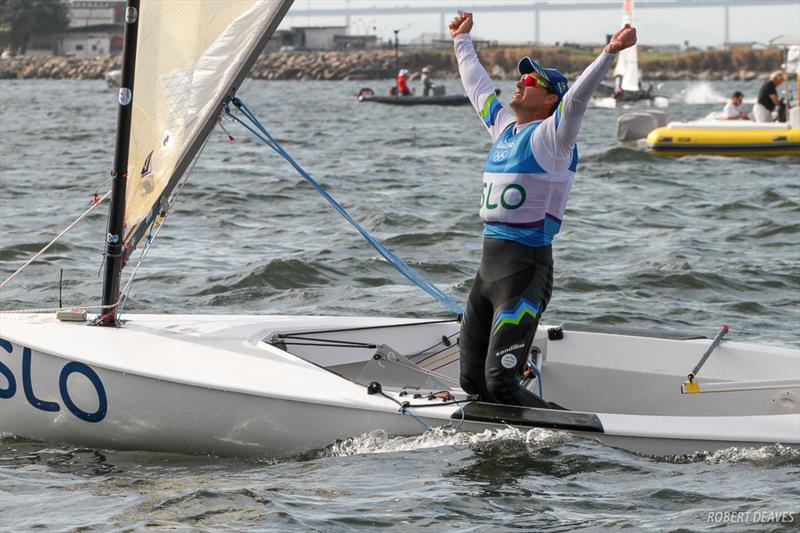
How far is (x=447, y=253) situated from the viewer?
11.4 m

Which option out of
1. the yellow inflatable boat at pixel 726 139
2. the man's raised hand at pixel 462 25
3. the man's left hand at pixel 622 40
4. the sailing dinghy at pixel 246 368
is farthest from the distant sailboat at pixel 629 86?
the man's left hand at pixel 622 40

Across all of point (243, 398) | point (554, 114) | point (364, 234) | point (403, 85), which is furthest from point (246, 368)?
point (403, 85)

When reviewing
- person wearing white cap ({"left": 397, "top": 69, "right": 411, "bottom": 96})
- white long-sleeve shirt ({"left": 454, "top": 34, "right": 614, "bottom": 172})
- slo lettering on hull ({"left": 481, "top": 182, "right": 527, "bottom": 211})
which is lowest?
slo lettering on hull ({"left": 481, "top": 182, "right": 527, "bottom": 211})

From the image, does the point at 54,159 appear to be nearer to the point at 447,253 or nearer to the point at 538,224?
the point at 447,253

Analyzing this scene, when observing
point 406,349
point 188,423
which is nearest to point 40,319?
point 188,423

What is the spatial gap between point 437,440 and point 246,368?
89 cm

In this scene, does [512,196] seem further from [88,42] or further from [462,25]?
[88,42]

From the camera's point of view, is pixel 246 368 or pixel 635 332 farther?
pixel 635 332

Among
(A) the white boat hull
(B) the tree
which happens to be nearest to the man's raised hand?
(A) the white boat hull

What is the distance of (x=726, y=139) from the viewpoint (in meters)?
19.7

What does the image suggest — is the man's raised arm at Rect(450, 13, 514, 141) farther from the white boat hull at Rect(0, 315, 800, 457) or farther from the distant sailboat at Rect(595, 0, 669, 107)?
the distant sailboat at Rect(595, 0, 669, 107)

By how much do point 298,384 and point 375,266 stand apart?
526 centimetres

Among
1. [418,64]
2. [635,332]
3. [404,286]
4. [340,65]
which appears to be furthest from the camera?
[418,64]

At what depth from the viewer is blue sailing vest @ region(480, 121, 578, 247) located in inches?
201
